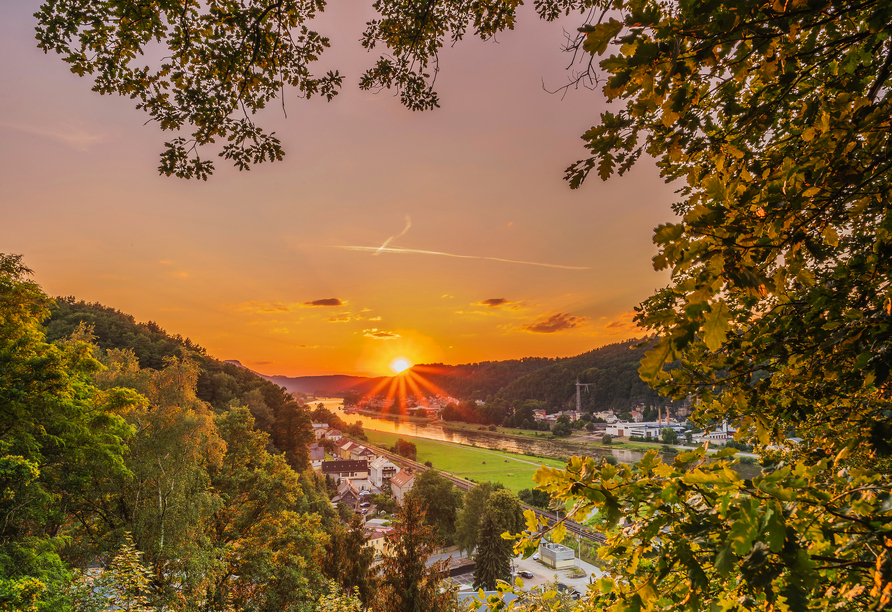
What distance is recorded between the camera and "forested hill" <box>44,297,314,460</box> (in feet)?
103

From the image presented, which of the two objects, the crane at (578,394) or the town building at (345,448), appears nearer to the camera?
the town building at (345,448)

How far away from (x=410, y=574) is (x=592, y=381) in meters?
67.5

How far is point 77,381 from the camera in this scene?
9516mm

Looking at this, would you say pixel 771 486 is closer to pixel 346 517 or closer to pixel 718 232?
pixel 718 232

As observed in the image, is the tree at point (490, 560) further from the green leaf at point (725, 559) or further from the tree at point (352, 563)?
the green leaf at point (725, 559)

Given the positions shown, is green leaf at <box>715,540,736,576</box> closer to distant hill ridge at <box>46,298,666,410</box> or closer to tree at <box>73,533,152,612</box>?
distant hill ridge at <box>46,298,666,410</box>

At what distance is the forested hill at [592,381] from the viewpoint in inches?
2359

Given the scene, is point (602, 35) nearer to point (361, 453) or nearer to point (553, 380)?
point (361, 453)

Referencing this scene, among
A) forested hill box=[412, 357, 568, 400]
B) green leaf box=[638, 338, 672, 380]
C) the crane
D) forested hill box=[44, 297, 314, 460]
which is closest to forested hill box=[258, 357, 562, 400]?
forested hill box=[412, 357, 568, 400]

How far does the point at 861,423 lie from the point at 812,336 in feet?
1.31

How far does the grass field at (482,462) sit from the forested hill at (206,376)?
82.7ft

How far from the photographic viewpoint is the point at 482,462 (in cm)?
5716

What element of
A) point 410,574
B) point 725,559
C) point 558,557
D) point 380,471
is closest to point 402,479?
point 380,471

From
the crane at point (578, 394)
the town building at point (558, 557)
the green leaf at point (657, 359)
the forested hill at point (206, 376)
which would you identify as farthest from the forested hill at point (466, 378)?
the green leaf at point (657, 359)
